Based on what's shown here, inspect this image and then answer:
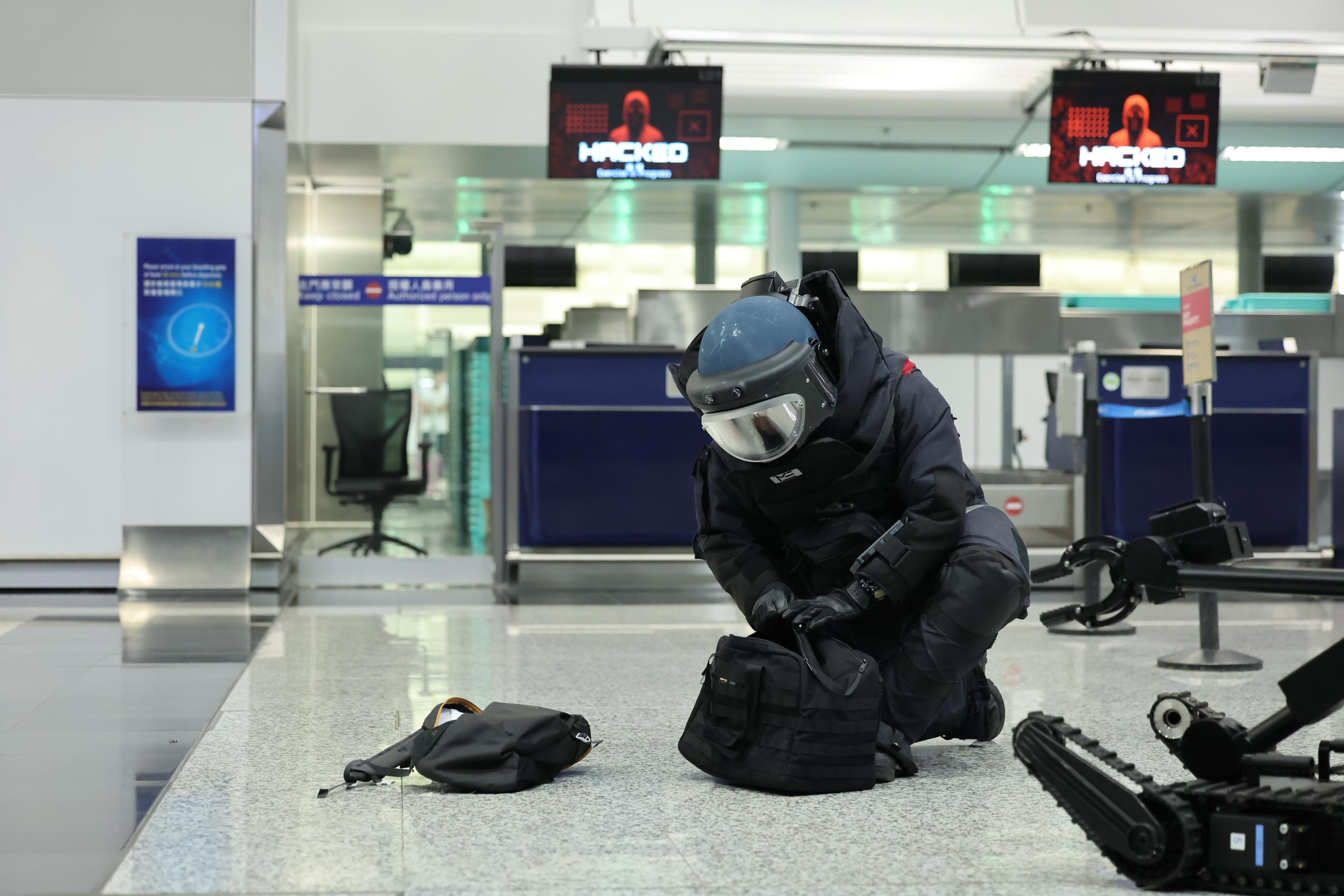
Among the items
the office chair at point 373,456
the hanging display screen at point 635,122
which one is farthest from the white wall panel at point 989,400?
the office chair at point 373,456

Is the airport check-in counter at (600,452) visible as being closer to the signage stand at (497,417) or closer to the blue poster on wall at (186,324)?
the signage stand at (497,417)

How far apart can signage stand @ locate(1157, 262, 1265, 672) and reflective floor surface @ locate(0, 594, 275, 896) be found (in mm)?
3654

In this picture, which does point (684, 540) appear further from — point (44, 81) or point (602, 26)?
point (44, 81)

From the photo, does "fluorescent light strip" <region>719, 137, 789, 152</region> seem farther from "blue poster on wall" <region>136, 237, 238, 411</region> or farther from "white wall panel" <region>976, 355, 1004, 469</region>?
"blue poster on wall" <region>136, 237, 238, 411</region>

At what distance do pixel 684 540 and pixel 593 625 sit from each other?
1719 millimetres

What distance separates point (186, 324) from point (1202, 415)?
18.3ft

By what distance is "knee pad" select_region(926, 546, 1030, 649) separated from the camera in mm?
3104

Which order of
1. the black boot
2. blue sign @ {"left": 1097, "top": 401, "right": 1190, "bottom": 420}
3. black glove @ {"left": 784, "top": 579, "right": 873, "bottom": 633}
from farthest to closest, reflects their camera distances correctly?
blue sign @ {"left": 1097, "top": 401, "right": 1190, "bottom": 420} < the black boot < black glove @ {"left": 784, "top": 579, "right": 873, "bottom": 633}

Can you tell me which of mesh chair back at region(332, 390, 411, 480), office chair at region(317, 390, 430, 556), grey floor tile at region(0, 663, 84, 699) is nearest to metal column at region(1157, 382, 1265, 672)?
grey floor tile at region(0, 663, 84, 699)

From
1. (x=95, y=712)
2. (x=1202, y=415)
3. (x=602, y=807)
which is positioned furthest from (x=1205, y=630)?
(x=95, y=712)

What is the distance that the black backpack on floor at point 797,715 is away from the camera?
298cm

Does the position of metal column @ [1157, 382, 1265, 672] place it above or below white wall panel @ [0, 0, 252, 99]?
below

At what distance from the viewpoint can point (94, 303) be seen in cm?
794

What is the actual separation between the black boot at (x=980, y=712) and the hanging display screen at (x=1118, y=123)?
509cm
